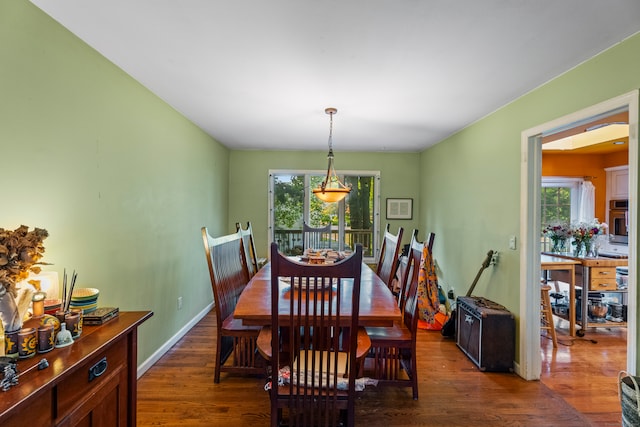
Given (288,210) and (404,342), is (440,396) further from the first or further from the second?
(288,210)

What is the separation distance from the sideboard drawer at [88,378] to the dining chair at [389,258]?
2120 mm

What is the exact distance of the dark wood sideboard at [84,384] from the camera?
0.89 meters

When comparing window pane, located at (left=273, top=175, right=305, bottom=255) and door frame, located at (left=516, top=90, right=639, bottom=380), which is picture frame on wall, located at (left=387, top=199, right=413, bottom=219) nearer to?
window pane, located at (left=273, top=175, right=305, bottom=255)

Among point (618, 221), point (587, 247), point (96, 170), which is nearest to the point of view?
point (96, 170)

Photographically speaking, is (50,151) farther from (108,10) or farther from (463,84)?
(463,84)

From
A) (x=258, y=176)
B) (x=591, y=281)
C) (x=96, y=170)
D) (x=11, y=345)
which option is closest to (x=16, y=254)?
(x=11, y=345)

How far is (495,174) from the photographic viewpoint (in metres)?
2.94

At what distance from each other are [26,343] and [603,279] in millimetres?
4793

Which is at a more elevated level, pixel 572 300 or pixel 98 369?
pixel 98 369

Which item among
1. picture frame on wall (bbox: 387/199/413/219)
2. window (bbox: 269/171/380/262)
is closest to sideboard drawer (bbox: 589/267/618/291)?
picture frame on wall (bbox: 387/199/413/219)

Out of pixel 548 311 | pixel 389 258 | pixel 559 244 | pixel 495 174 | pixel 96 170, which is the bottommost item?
pixel 548 311

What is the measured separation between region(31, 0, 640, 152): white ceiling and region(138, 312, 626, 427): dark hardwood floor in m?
2.47

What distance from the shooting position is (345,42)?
176cm

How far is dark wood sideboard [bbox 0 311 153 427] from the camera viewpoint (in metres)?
0.89
